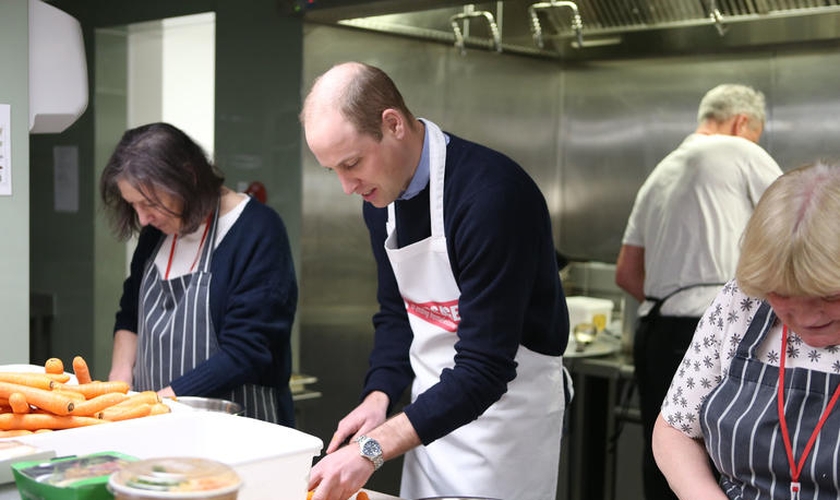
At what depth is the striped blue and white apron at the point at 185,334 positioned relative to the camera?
2645 mm

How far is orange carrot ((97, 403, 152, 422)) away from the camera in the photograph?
177cm

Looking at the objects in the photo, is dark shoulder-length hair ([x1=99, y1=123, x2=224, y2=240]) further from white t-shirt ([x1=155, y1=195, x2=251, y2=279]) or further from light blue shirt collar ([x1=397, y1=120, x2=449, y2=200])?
light blue shirt collar ([x1=397, y1=120, x2=449, y2=200])

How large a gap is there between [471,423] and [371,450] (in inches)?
16.3

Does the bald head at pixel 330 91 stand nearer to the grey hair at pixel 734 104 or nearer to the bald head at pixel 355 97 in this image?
the bald head at pixel 355 97

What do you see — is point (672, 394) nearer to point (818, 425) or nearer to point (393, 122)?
Result: point (818, 425)

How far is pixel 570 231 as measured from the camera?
5.52 metres

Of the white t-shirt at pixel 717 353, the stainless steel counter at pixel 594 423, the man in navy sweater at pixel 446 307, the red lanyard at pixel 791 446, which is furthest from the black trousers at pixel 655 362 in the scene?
the red lanyard at pixel 791 446

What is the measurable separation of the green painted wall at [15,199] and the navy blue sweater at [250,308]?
49cm

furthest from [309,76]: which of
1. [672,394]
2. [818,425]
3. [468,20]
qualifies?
[818,425]

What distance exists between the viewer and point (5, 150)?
2645 mm

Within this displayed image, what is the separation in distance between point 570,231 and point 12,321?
3.37 meters

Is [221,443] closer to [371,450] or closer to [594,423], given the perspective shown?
[371,450]

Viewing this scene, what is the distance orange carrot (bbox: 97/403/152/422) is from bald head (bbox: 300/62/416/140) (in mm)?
614

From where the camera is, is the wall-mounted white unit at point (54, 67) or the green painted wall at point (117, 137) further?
the green painted wall at point (117, 137)
